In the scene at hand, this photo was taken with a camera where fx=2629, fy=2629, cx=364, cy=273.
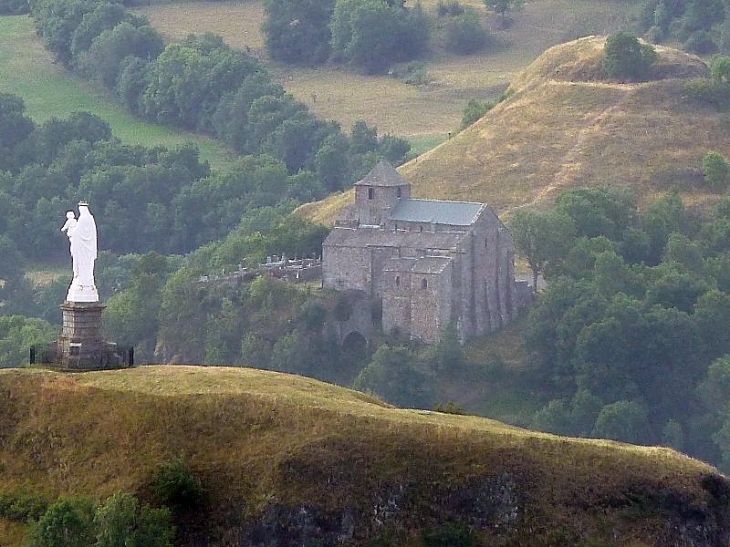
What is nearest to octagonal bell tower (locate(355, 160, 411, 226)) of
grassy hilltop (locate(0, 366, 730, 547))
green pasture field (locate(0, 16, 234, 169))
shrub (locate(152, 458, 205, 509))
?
grassy hilltop (locate(0, 366, 730, 547))

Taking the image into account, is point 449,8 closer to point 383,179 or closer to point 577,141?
point 577,141

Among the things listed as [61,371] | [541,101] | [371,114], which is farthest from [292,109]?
[61,371]

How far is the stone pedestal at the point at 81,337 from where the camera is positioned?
52531 millimetres

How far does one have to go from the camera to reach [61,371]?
5256 centimetres

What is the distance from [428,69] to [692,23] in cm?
1804

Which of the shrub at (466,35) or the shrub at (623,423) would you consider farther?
the shrub at (466,35)

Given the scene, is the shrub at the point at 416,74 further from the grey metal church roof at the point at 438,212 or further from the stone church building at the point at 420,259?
the grey metal church roof at the point at 438,212

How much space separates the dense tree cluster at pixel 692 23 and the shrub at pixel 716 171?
4237cm

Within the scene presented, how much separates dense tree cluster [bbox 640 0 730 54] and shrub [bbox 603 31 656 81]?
102ft

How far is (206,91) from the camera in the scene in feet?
600

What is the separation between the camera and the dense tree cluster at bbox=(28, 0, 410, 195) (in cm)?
16825

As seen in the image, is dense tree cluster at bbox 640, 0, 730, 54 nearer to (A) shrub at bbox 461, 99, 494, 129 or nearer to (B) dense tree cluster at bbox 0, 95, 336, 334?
(B) dense tree cluster at bbox 0, 95, 336, 334

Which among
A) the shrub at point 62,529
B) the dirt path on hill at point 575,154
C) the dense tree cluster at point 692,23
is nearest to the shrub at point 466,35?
the dense tree cluster at point 692,23

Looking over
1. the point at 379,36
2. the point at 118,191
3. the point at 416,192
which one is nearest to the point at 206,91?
the point at 379,36
